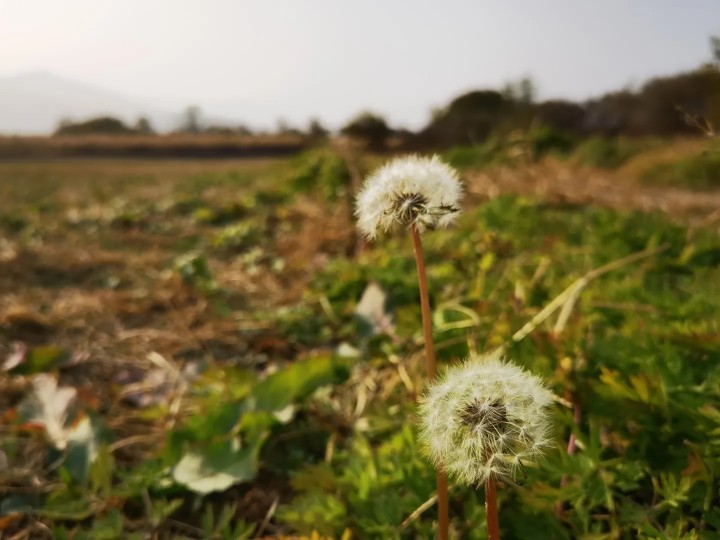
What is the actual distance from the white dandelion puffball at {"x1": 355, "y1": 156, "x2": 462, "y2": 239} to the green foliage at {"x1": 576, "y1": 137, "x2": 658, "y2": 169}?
27.1 ft

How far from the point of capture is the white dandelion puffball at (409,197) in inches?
30.6

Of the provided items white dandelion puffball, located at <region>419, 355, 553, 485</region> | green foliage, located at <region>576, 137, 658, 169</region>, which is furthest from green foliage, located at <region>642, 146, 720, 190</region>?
white dandelion puffball, located at <region>419, 355, 553, 485</region>

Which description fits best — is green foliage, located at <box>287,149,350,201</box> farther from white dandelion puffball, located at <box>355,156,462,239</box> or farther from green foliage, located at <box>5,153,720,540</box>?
white dandelion puffball, located at <box>355,156,462,239</box>

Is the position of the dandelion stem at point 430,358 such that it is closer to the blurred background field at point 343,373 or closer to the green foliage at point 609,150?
the blurred background field at point 343,373

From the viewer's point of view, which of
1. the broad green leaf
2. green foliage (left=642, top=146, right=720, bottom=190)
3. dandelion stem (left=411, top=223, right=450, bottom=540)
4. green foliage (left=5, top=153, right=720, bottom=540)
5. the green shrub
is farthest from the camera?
the green shrub

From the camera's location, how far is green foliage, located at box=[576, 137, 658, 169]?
8.79 m

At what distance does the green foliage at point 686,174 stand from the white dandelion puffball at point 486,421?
7482 millimetres

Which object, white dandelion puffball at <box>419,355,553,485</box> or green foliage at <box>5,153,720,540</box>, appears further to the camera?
green foliage at <box>5,153,720,540</box>

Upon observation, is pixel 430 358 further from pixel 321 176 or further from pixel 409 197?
pixel 321 176

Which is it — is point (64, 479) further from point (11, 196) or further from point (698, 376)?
point (11, 196)

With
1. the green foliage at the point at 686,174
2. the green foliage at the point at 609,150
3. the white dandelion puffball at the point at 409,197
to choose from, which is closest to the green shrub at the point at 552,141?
the green foliage at the point at 609,150

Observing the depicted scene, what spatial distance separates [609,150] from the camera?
9219 millimetres

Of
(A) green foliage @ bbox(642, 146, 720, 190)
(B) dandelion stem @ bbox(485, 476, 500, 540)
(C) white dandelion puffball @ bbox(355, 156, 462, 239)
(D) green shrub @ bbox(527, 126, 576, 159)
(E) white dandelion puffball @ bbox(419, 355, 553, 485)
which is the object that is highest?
(C) white dandelion puffball @ bbox(355, 156, 462, 239)

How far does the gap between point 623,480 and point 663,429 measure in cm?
11
